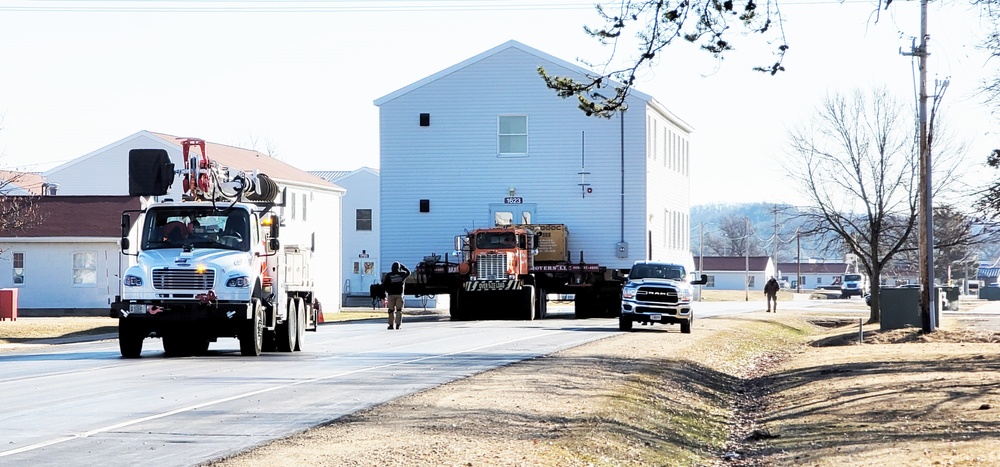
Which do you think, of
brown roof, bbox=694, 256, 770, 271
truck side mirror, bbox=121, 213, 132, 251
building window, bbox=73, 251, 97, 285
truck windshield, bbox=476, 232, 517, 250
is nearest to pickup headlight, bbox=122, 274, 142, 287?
truck side mirror, bbox=121, 213, 132, 251

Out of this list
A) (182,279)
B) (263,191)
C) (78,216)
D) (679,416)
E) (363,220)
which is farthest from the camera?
(363,220)

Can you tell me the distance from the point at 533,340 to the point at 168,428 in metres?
17.1

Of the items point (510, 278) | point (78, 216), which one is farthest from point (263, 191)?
point (78, 216)

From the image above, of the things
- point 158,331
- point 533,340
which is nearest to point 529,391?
point 158,331

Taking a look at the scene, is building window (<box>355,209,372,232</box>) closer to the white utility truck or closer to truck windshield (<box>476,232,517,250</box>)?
truck windshield (<box>476,232,517,250</box>)

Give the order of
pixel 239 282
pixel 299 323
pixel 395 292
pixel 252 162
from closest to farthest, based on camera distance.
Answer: pixel 239 282, pixel 299 323, pixel 395 292, pixel 252 162

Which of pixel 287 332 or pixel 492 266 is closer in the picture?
pixel 287 332

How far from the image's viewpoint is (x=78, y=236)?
49.4 m

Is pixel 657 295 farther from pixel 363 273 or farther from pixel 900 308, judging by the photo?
pixel 363 273

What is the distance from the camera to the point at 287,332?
25.0m

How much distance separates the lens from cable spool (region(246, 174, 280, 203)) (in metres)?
24.4

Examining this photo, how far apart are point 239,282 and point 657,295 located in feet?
47.5

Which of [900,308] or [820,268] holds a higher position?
[820,268]

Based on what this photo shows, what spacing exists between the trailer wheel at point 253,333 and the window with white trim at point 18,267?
99.6 ft
